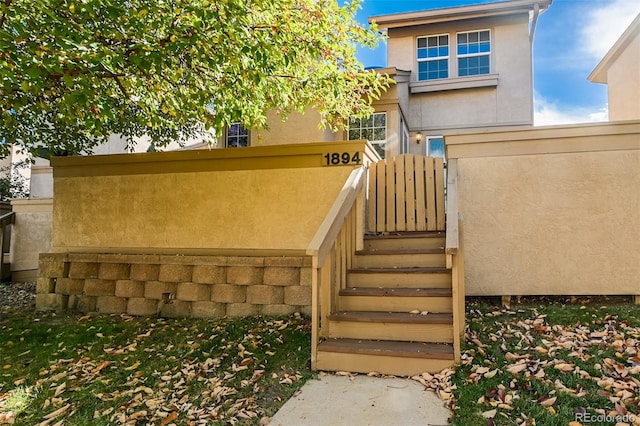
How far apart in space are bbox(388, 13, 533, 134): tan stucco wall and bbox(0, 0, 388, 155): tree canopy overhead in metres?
4.87

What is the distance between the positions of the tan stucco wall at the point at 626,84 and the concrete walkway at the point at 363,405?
9.59m

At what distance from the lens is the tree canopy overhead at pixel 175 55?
3.29 m

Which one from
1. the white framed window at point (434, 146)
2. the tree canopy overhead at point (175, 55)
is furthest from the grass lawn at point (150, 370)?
the white framed window at point (434, 146)

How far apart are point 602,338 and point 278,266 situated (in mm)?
3417

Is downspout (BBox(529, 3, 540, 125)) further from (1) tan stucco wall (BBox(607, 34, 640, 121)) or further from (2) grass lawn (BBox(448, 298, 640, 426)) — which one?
(2) grass lawn (BBox(448, 298, 640, 426))

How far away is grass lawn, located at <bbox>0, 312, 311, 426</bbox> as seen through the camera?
2.89 metres

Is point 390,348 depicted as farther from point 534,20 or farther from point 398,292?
point 534,20

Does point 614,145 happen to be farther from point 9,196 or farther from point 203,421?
point 9,196

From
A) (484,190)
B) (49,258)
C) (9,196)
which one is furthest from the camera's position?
(9,196)

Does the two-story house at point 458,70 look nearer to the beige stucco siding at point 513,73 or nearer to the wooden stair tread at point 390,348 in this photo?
the beige stucco siding at point 513,73

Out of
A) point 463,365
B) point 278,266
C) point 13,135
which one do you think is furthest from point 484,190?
point 13,135

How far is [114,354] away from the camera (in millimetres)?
3965

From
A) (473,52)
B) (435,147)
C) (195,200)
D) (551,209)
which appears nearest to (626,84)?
(473,52)

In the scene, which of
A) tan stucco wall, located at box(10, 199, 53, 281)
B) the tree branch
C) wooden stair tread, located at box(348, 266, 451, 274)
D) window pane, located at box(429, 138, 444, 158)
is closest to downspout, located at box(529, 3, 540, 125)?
window pane, located at box(429, 138, 444, 158)
